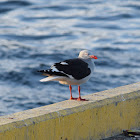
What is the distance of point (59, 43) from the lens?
21.5 m

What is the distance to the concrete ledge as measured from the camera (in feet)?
19.3

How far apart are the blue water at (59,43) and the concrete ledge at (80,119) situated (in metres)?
6.72

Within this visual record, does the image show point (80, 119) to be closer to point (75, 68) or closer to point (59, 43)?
point (75, 68)

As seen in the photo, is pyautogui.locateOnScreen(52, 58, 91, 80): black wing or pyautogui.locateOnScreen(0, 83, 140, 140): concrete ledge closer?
pyautogui.locateOnScreen(0, 83, 140, 140): concrete ledge

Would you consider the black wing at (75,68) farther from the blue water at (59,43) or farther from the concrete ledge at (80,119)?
the blue water at (59,43)

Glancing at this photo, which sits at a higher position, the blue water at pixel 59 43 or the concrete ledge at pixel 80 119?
the concrete ledge at pixel 80 119

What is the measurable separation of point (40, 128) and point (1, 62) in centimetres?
1285

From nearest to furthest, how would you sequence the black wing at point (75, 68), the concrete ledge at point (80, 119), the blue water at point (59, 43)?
the concrete ledge at point (80, 119)
the black wing at point (75, 68)
the blue water at point (59, 43)

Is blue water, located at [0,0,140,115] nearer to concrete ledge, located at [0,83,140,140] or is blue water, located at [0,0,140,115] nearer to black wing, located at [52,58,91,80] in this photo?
black wing, located at [52,58,91,80]

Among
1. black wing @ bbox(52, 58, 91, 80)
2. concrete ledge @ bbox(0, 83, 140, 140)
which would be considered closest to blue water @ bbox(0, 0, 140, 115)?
black wing @ bbox(52, 58, 91, 80)

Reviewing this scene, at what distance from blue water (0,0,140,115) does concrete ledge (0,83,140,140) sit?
6.72 m

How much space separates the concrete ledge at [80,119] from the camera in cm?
588

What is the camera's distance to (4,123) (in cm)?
575

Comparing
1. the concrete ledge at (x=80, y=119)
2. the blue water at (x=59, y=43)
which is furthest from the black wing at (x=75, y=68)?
the blue water at (x=59, y=43)
